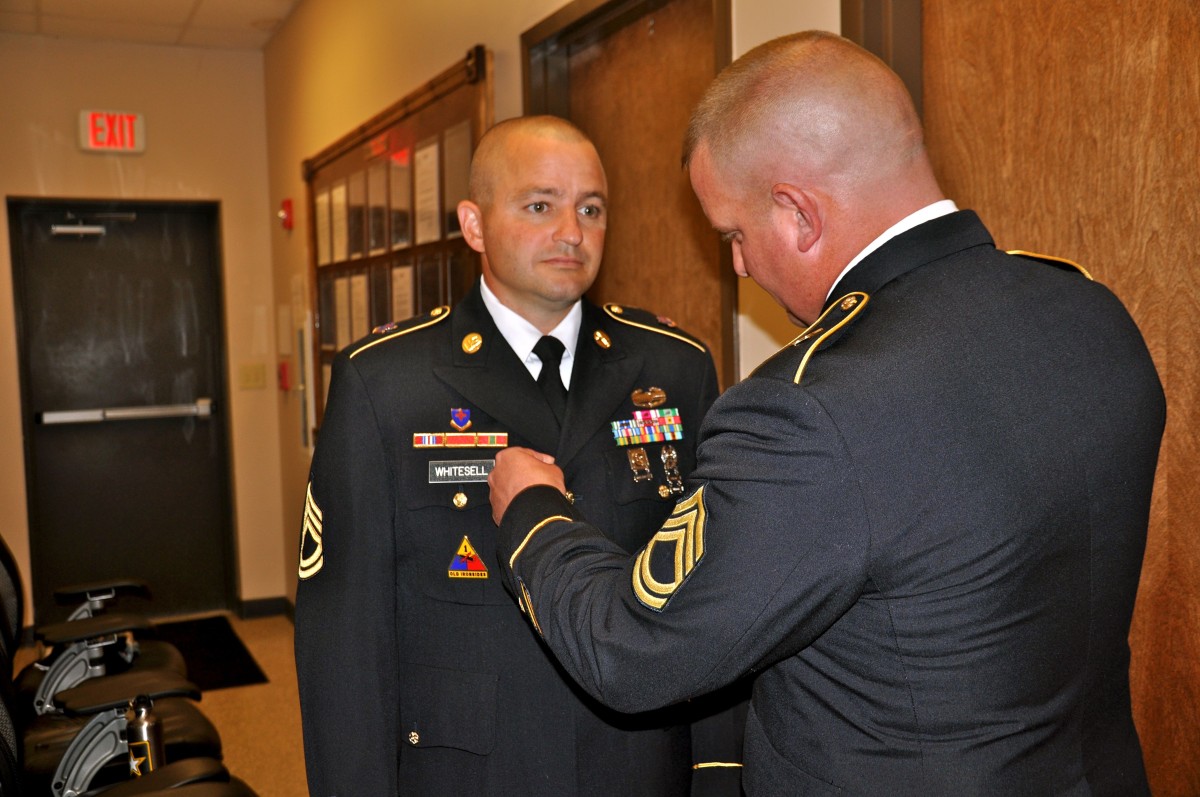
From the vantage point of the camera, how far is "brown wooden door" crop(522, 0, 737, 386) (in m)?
2.29

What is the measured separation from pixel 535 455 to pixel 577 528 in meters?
0.26

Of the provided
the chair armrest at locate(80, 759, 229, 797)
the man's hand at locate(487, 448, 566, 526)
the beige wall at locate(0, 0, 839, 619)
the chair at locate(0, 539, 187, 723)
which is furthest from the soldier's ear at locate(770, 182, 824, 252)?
the beige wall at locate(0, 0, 839, 619)

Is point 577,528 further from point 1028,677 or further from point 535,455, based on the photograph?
point 1028,677

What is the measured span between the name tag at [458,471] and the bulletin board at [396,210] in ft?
5.21

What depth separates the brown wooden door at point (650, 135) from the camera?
2.29m

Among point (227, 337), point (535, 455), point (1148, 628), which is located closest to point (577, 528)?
point (535, 455)

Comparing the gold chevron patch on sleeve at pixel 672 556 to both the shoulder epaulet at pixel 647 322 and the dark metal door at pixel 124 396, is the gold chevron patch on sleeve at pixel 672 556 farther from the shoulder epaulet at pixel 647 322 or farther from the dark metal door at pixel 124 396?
the dark metal door at pixel 124 396

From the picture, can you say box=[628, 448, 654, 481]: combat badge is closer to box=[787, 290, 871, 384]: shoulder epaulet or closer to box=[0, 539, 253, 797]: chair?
box=[787, 290, 871, 384]: shoulder epaulet

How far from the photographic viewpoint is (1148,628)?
1.43 meters

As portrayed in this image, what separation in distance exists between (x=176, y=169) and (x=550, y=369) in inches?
178

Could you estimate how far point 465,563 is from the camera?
1.52 meters

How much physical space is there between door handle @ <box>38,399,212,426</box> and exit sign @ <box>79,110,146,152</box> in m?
1.39

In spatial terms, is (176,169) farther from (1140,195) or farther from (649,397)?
(1140,195)

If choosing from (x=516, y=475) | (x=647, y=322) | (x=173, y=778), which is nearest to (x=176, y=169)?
(x=173, y=778)
